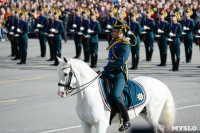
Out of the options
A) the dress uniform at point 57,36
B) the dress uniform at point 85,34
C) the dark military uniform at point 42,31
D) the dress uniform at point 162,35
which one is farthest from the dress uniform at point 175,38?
the dark military uniform at point 42,31

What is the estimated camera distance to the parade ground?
10.4 metres

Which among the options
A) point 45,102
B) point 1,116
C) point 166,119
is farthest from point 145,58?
point 166,119

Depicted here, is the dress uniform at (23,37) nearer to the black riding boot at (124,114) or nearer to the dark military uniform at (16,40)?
Result: the dark military uniform at (16,40)

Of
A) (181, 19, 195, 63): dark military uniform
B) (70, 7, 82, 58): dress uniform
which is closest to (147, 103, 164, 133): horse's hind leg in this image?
(181, 19, 195, 63): dark military uniform

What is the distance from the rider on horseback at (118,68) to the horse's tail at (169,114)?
3.14 ft

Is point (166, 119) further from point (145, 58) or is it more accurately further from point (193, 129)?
point (145, 58)

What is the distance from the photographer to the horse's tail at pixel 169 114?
893cm

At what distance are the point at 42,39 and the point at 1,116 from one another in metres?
12.5

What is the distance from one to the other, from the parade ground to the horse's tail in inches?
25.9

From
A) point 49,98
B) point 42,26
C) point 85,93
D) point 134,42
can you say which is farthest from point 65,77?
point 42,26

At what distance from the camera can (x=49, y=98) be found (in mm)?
13445

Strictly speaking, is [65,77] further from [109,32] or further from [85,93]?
[109,32]

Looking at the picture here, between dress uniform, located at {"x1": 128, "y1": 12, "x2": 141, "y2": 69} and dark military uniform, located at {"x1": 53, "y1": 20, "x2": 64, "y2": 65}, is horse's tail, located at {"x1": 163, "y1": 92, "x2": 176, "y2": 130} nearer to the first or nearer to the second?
dress uniform, located at {"x1": 128, "y1": 12, "x2": 141, "y2": 69}

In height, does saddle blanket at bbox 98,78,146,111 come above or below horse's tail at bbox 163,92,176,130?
above
